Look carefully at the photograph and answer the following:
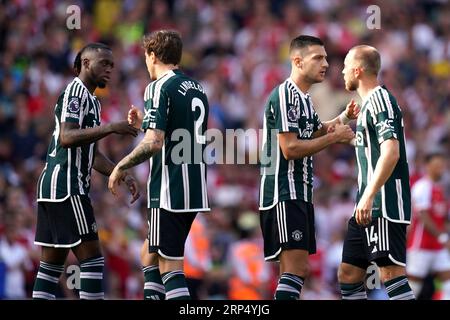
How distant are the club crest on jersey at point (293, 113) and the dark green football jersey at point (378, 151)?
510 mm

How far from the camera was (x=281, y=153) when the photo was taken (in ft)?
32.7

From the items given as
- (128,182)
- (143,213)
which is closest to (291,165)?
(128,182)

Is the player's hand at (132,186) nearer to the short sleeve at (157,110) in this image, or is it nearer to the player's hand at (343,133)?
the short sleeve at (157,110)

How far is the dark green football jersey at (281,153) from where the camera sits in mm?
9875

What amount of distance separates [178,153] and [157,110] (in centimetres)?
39

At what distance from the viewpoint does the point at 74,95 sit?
997cm

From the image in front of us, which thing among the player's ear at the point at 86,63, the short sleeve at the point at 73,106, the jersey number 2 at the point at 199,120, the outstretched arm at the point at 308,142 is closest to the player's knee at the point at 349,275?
the outstretched arm at the point at 308,142

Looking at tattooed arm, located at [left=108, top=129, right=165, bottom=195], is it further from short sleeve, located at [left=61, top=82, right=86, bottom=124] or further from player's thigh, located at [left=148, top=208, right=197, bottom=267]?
short sleeve, located at [left=61, top=82, right=86, bottom=124]

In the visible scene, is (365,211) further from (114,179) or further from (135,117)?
(135,117)

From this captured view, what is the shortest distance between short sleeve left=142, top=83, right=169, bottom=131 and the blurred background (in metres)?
5.22

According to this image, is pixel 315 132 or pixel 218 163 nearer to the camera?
pixel 315 132

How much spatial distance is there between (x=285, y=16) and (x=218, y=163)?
4954 mm
